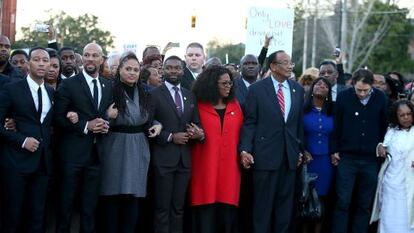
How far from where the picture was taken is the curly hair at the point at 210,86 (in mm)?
8031

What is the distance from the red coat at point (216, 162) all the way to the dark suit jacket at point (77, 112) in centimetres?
130

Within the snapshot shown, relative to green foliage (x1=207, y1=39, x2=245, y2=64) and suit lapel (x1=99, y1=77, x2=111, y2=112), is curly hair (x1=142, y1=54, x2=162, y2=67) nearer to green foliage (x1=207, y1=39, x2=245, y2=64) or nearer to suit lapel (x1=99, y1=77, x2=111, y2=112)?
suit lapel (x1=99, y1=77, x2=111, y2=112)

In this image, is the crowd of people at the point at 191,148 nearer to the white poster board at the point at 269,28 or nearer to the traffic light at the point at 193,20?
the white poster board at the point at 269,28

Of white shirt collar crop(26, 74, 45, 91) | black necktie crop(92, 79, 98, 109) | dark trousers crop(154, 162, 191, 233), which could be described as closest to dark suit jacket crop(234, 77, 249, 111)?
dark trousers crop(154, 162, 191, 233)

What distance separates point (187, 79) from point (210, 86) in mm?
1056

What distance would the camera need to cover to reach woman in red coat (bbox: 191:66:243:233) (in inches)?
314

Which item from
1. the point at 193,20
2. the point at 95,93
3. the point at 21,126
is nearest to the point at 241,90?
the point at 95,93

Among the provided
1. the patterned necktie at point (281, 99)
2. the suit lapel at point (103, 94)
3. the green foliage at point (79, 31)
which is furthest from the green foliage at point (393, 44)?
the suit lapel at point (103, 94)

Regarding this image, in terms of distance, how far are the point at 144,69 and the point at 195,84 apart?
97 centimetres

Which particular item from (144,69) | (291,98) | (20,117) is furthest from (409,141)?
(20,117)

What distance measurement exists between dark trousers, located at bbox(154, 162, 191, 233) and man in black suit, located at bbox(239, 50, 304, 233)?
79 centimetres

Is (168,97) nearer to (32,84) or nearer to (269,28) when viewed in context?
(32,84)

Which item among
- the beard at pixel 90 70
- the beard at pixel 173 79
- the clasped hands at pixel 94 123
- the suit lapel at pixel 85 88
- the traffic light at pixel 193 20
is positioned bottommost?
the clasped hands at pixel 94 123

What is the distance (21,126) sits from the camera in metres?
7.21
